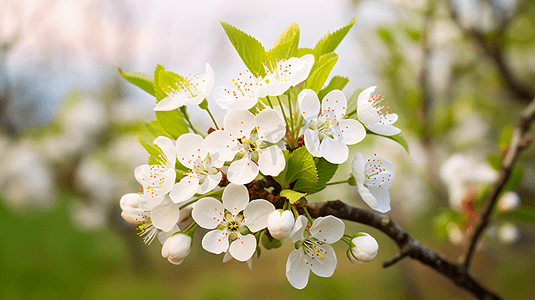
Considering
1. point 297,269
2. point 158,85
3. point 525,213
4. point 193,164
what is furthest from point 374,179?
point 525,213

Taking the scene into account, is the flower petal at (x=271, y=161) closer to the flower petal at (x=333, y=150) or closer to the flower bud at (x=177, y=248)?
the flower petal at (x=333, y=150)

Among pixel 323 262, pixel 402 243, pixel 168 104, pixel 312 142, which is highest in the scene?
pixel 168 104

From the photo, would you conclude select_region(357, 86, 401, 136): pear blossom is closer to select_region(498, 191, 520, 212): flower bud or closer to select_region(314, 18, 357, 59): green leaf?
select_region(314, 18, 357, 59): green leaf

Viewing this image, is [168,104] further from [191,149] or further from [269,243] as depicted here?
[269,243]

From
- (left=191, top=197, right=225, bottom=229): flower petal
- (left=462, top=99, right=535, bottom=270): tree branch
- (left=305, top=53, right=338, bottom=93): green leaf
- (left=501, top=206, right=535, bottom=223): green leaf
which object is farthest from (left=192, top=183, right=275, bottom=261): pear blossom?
(left=501, top=206, right=535, bottom=223): green leaf

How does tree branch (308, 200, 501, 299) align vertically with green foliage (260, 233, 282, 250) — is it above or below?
below

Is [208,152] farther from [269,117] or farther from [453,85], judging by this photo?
[453,85]

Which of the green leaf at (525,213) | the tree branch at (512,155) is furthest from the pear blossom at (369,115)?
the green leaf at (525,213)

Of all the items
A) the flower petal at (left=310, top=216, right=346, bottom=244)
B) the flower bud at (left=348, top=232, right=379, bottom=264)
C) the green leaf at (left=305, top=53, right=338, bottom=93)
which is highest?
the green leaf at (left=305, top=53, right=338, bottom=93)
